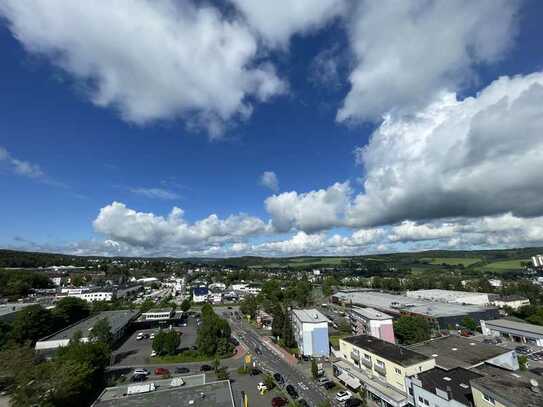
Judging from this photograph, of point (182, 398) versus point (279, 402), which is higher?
point (182, 398)

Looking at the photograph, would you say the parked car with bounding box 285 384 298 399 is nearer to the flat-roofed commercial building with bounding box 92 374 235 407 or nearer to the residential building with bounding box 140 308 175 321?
the flat-roofed commercial building with bounding box 92 374 235 407

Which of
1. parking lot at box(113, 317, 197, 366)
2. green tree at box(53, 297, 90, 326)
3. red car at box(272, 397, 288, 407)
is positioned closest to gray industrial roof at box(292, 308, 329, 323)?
red car at box(272, 397, 288, 407)

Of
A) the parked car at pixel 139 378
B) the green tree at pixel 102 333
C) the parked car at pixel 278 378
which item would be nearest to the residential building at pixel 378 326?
the parked car at pixel 278 378

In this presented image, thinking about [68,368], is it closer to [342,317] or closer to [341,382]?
[341,382]

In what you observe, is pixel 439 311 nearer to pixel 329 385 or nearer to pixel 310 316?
pixel 310 316

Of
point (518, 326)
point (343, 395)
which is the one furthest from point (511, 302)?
point (343, 395)

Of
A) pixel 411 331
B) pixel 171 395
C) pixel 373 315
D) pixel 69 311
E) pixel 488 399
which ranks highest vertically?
pixel 69 311

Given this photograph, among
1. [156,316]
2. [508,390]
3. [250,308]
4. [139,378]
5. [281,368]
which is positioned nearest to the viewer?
[508,390]

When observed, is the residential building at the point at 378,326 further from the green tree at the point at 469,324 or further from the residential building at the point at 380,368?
the green tree at the point at 469,324
